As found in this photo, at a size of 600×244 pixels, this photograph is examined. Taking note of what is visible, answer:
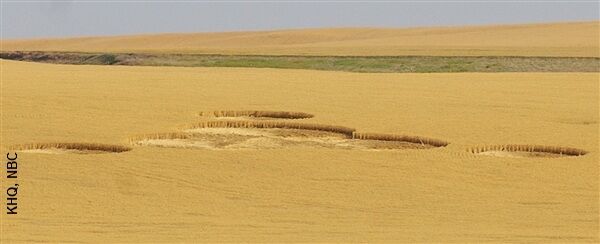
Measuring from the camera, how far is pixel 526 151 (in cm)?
1535

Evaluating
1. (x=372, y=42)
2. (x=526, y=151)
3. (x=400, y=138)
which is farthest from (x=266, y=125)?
(x=372, y=42)

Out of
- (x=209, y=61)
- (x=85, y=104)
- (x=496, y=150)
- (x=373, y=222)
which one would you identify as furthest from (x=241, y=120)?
(x=209, y=61)

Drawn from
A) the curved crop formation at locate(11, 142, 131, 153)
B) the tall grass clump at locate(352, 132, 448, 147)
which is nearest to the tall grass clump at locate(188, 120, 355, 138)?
the tall grass clump at locate(352, 132, 448, 147)

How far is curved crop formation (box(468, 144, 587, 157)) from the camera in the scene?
15.1 meters

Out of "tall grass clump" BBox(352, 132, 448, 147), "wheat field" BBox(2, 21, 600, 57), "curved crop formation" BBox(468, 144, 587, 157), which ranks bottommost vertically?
"wheat field" BBox(2, 21, 600, 57)

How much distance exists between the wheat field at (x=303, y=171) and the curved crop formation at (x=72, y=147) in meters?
0.02

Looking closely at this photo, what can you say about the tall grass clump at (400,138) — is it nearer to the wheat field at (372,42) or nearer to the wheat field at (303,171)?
the wheat field at (303,171)

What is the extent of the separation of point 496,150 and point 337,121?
2.98 m

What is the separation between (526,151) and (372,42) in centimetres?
4761

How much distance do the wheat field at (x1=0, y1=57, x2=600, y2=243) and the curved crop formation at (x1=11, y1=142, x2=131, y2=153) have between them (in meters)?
0.02

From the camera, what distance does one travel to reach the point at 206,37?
7838cm

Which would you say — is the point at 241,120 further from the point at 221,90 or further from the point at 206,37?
the point at 206,37

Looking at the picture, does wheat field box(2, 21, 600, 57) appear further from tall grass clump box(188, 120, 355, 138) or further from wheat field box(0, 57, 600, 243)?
tall grass clump box(188, 120, 355, 138)

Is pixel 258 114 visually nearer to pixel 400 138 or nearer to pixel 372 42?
pixel 400 138
